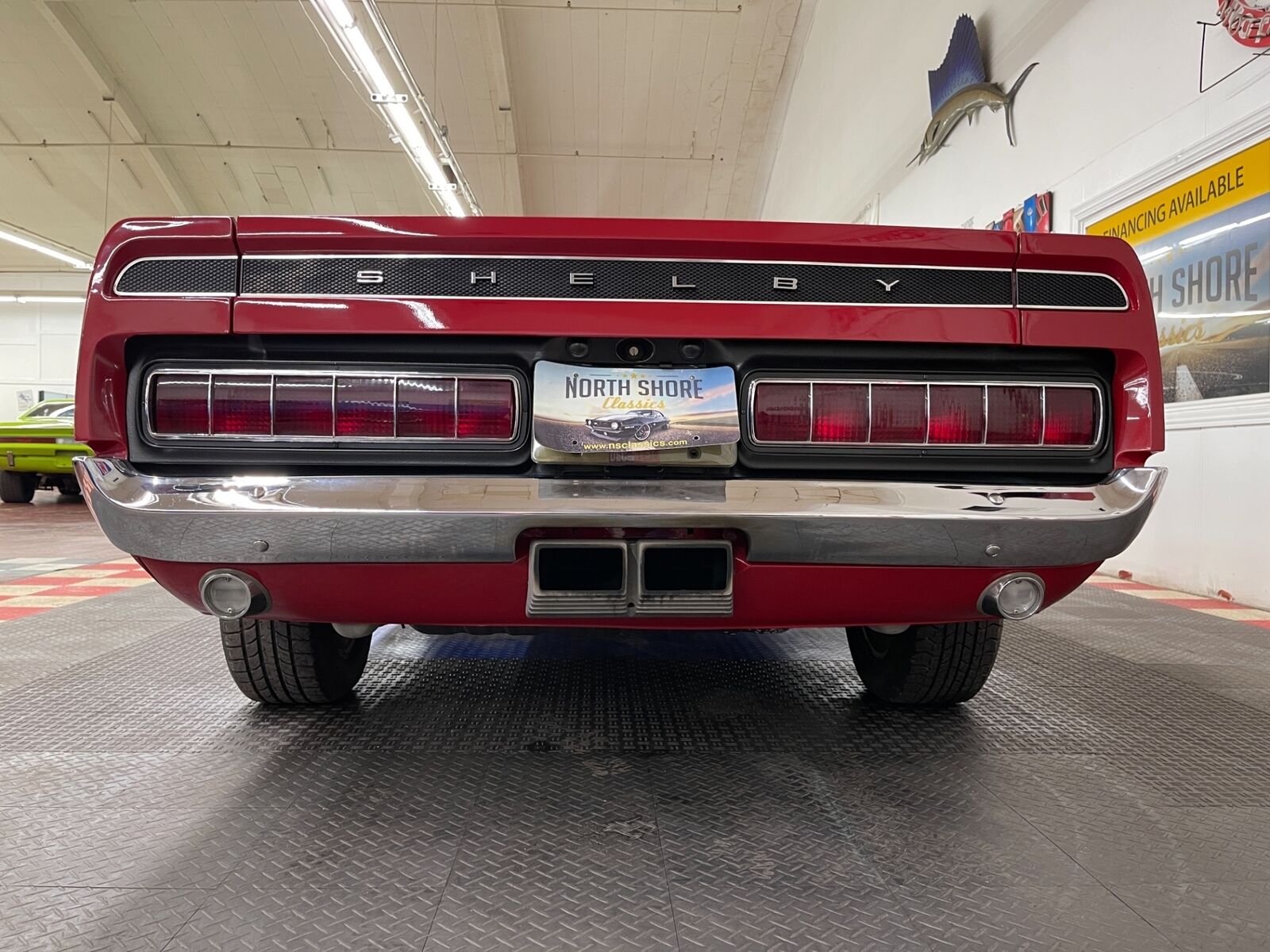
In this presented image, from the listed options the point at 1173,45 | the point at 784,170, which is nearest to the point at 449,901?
the point at 1173,45

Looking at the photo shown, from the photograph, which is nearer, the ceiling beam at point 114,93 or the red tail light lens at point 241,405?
the red tail light lens at point 241,405

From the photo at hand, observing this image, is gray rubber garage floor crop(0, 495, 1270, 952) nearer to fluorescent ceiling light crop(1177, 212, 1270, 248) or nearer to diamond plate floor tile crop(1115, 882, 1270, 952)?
diamond plate floor tile crop(1115, 882, 1270, 952)

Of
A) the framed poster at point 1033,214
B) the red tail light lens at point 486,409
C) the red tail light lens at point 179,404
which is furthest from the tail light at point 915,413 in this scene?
the framed poster at point 1033,214

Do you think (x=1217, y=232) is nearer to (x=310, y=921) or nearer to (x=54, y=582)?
(x=310, y=921)

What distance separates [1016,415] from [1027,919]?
31.2 inches

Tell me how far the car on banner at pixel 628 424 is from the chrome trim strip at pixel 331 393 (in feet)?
0.45

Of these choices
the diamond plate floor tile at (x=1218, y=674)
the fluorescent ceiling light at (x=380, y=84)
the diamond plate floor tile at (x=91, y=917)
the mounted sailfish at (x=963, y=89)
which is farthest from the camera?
the fluorescent ceiling light at (x=380, y=84)

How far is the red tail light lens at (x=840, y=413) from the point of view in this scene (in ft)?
4.58

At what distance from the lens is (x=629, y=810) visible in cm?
142

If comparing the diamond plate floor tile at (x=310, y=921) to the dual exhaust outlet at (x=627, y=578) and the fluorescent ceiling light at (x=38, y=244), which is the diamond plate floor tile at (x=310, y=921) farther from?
the fluorescent ceiling light at (x=38, y=244)

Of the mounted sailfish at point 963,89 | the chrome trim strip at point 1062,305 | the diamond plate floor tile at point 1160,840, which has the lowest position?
the diamond plate floor tile at point 1160,840

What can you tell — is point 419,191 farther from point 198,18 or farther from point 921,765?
point 921,765

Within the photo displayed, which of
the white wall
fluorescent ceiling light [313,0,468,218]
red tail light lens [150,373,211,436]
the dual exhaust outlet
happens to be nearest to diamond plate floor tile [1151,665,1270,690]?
the dual exhaust outlet

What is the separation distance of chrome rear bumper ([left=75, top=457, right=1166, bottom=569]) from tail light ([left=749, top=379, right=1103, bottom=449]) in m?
0.10
